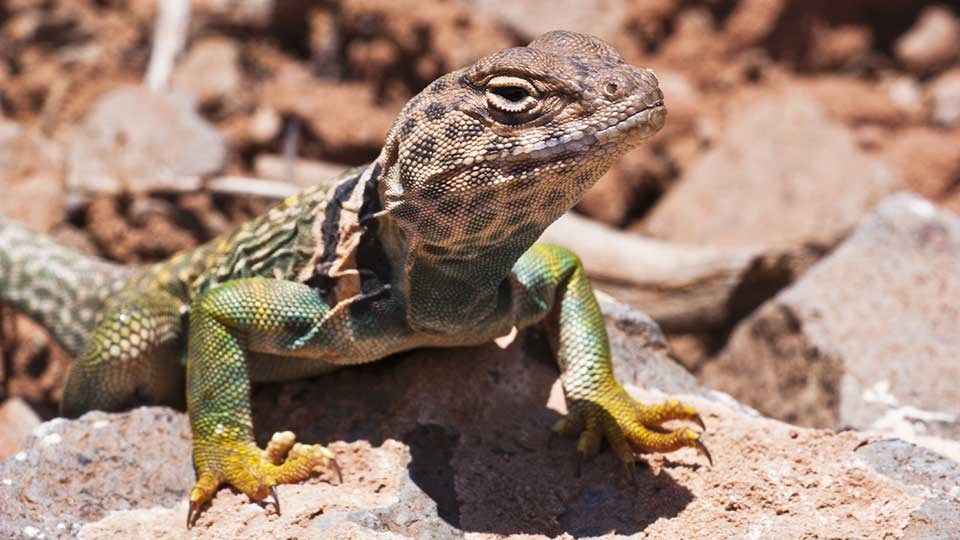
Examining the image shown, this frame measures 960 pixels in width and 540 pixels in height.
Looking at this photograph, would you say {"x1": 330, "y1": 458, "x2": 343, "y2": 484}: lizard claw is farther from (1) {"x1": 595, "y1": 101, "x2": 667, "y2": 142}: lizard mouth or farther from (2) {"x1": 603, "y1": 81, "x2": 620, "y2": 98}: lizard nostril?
(2) {"x1": 603, "y1": 81, "x2": 620, "y2": 98}: lizard nostril

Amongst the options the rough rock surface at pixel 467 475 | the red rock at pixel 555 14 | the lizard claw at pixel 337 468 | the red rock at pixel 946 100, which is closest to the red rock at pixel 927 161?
the red rock at pixel 946 100

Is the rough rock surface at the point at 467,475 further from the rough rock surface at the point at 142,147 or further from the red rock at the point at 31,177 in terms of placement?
the red rock at the point at 31,177

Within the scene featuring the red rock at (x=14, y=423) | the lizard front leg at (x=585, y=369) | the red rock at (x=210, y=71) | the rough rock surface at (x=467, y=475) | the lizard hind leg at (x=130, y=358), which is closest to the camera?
the rough rock surface at (x=467, y=475)

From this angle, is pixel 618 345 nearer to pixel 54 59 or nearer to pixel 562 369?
pixel 562 369

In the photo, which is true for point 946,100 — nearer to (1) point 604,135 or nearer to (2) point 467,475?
(2) point 467,475

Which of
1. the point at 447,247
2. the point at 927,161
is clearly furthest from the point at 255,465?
the point at 927,161

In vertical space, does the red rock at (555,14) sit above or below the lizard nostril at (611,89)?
below
